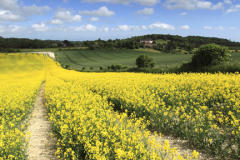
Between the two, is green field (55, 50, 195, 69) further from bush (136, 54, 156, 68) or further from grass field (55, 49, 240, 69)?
bush (136, 54, 156, 68)

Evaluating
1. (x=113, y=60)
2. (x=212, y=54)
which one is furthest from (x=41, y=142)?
(x=113, y=60)

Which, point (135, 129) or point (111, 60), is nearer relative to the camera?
point (135, 129)

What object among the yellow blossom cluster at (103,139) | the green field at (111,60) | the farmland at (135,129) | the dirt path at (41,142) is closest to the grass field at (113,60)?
the green field at (111,60)

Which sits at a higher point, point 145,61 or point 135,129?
point 145,61

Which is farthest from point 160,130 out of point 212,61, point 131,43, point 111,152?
point 131,43

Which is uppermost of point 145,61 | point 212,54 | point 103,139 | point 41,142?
point 212,54

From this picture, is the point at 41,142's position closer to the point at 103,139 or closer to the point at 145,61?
the point at 103,139

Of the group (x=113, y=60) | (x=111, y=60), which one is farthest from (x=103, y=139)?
(x=111, y=60)

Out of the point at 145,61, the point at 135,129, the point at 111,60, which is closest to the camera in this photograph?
the point at 135,129

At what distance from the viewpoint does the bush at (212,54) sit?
16562 millimetres

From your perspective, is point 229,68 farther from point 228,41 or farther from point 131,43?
point 131,43

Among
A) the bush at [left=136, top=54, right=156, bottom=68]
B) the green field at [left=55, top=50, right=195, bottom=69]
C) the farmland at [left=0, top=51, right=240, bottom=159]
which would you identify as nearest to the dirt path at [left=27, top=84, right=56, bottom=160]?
the farmland at [left=0, top=51, right=240, bottom=159]

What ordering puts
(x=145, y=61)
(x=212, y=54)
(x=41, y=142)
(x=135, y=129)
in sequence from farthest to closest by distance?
(x=145, y=61) → (x=212, y=54) → (x=41, y=142) → (x=135, y=129)

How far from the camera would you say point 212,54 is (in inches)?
655
